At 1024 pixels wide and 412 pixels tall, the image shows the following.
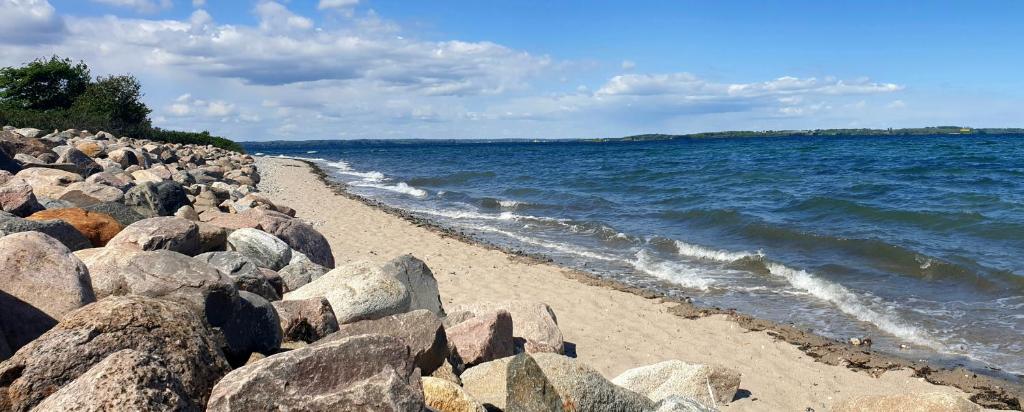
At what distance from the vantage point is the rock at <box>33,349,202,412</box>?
280 centimetres

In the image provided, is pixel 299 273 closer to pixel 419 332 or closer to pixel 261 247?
pixel 261 247

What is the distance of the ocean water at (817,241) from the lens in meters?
10.2

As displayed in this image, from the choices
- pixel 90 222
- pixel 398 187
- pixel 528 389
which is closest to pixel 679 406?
pixel 528 389

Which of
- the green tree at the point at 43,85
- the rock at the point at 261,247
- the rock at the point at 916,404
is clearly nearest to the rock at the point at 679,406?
the rock at the point at 916,404

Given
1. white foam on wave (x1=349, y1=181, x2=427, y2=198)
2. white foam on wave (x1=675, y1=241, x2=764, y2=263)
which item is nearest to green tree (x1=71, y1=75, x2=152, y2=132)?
white foam on wave (x1=349, y1=181, x2=427, y2=198)

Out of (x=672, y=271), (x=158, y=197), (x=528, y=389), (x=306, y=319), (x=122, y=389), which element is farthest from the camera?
(x=672, y=271)

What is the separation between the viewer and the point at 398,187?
34.4 metres

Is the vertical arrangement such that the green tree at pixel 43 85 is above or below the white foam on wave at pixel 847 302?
above

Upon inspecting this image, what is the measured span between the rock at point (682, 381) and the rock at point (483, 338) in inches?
43.6

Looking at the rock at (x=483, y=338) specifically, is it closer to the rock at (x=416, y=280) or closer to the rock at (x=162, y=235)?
the rock at (x=416, y=280)

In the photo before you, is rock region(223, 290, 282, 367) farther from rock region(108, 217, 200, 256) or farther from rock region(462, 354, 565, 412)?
rock region(108, 217, 200, 256)

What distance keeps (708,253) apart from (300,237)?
350 inches

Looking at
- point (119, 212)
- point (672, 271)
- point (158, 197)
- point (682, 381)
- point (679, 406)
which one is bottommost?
point (672, 271)

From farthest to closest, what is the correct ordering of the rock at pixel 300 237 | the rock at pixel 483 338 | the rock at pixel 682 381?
1. the rock at pixel 300 237
2. the rock at pixel 682 381
3. the rock at pixel 483 338
